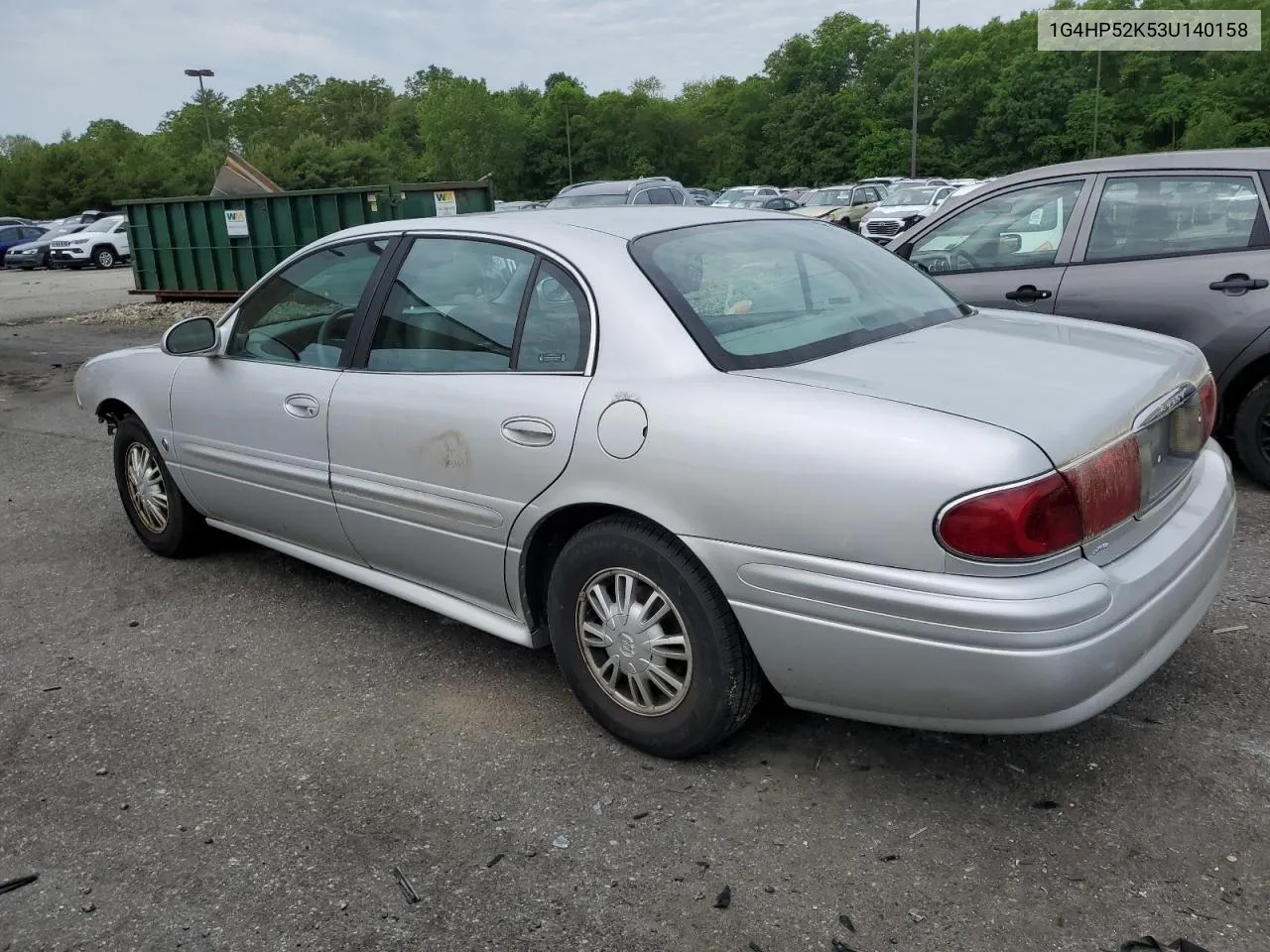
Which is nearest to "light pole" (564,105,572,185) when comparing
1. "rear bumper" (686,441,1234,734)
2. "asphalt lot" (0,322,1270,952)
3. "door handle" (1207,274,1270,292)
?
"door handle" (1207,274,1270,292)

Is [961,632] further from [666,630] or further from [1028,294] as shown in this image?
[1028,294]

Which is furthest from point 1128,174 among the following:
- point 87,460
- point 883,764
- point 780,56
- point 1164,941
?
point 780,56

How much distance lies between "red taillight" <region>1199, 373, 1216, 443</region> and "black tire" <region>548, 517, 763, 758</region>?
→ 1.50 meters

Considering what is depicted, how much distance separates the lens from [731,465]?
8.67ft

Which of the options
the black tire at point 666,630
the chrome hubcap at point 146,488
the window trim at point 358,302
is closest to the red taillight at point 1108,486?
the black tire at point 666,630

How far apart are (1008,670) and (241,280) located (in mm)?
15902

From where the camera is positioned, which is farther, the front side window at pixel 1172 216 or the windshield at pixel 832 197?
the windshield at pixel 832 197

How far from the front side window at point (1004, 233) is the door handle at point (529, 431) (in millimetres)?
3566

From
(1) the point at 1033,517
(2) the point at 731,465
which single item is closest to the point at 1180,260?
(1) the point at 1033,517

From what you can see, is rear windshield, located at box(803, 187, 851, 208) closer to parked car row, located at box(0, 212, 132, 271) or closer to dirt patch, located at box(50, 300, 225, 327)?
dirt patch, located at box(50, 300, 225, 327)

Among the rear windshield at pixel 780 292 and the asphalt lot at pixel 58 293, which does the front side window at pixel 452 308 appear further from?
the asphalt lot at pixel 58 293

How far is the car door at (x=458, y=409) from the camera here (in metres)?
3.12

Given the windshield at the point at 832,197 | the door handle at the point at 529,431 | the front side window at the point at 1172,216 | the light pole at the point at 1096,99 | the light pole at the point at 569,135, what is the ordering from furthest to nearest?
the light pole at the point at 569,135 < the light pole at the point at 1096,99 < the windshield at the point at 832,197 < the front side window at the point at 1172,216 < the door handle at the point at 529,431

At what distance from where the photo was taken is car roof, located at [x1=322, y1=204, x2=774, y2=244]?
338 centimetres
